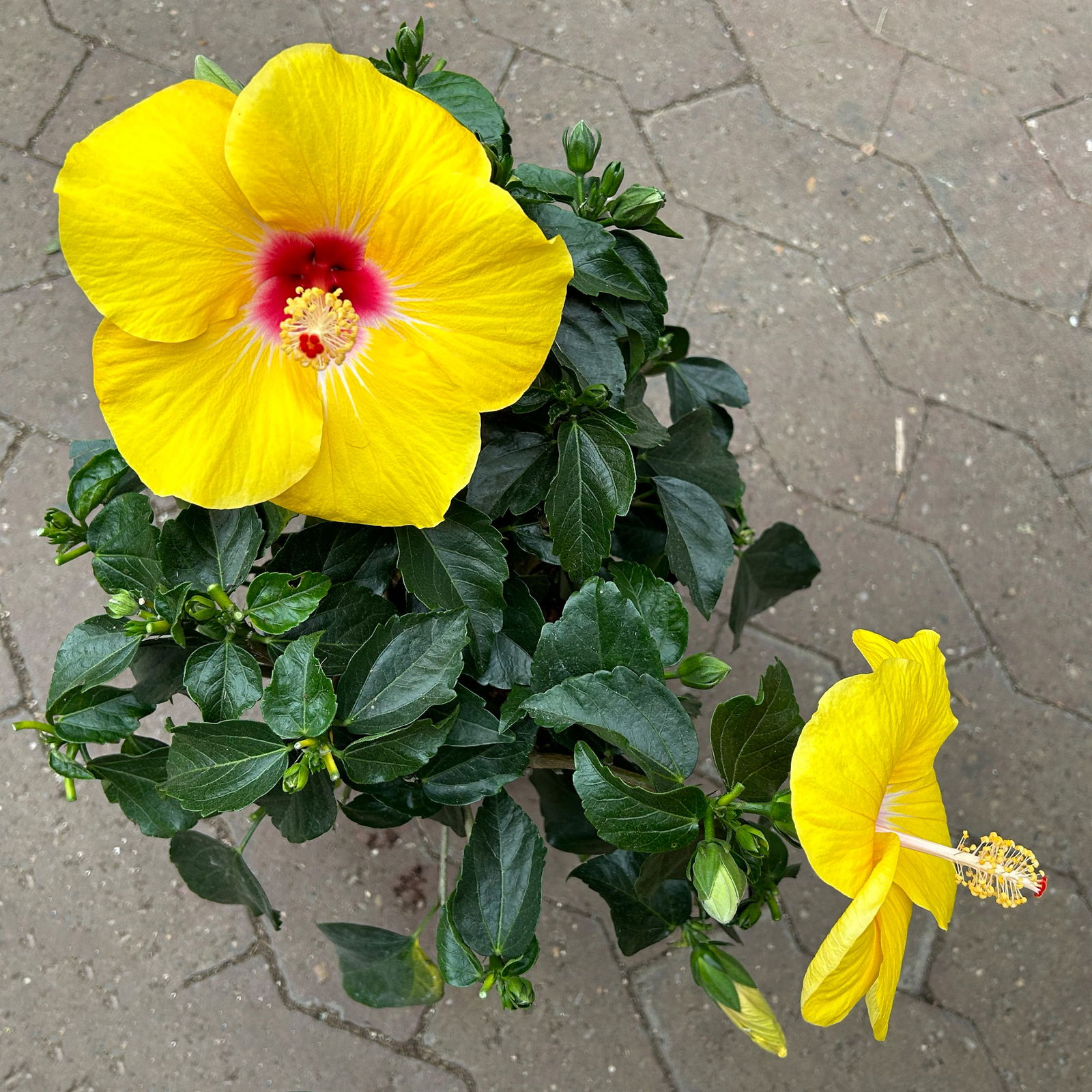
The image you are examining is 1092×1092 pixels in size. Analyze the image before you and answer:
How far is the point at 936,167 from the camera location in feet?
6.97

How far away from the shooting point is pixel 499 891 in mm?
931

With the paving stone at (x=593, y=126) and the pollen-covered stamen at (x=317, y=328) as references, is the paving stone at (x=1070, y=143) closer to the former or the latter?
the paving stone at (x=593, y=126)

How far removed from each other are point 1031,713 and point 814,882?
0.51m

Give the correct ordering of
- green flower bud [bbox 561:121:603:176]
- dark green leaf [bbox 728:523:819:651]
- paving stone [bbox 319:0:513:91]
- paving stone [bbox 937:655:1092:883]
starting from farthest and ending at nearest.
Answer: paving stone [bbox 319:0:513:91] < paving stone [bbox 937:655:1092:883] < dark green leaf [bbox 728:523:819:651] < green flower bud [bbox 561:121:603:176]

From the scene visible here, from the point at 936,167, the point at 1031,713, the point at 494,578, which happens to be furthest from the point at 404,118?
the point at 936,167

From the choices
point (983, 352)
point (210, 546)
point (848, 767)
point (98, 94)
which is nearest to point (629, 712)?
point (848, 767)

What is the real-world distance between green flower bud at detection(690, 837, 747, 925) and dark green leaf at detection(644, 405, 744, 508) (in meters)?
0.42

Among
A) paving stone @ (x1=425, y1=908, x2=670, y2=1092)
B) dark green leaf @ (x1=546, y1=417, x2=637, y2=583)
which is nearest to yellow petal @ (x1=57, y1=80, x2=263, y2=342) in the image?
dark green leaf @ (x1=546, y1=417, x2=637, y2=583)

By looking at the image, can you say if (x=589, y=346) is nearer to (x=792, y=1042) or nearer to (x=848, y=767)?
(x=848, y=767)

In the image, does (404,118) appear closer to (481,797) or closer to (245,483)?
(245,483)

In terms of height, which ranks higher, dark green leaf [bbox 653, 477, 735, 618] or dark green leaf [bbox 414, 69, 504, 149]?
dark green leaf [bbox 414, 69, 504, 149]

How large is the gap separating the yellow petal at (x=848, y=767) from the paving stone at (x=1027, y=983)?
117 cm

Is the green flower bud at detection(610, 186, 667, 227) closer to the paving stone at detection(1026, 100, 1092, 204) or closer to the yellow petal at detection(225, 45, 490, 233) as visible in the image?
the yellow petal at detection(225, 45, 490, 233)

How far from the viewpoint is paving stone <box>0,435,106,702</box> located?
169 centimetres
